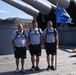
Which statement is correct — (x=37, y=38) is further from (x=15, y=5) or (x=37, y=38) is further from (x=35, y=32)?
(x=15, y=5)

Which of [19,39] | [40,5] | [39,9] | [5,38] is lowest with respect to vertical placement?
[5,38]

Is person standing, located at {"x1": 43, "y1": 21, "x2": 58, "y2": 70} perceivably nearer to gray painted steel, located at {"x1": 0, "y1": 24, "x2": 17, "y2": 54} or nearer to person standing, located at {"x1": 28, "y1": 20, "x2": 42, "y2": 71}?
person standing, located at {"x1": 28, "y1": 20, "x2": 42, "y2": 71}

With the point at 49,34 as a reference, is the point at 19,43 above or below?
below

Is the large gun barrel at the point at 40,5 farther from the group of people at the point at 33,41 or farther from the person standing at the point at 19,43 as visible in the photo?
the person standing at the point at 19,43

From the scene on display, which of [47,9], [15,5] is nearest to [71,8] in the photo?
[47,9]

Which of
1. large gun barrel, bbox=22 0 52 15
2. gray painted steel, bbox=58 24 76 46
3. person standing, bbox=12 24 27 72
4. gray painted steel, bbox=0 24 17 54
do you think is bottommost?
gray painted steel, bbox=58 24 76 46

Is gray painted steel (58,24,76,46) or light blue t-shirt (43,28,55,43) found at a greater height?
light blue t-shirt (43,28,55,43)

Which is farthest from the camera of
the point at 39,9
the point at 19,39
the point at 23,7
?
the point at 23,7

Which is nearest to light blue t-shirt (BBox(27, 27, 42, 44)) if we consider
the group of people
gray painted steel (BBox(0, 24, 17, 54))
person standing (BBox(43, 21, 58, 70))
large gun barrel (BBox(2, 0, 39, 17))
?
the group of people

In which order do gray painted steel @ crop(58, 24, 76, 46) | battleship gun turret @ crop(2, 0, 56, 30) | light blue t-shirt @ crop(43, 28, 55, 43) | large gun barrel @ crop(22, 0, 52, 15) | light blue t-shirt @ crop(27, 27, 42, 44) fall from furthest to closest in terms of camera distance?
1. gray painted steel @ crop(58, 24, 76, 46)
2. battleship gun turret @ crop(2, 0, 56, 30)
3. large gun barrel @ crop(22, 0, 52, 15)
4. light blue t-shirt @ crop(43, 28, 55, 43)
5. light blue t-shirt @ crop(27, 27, 42, 44)

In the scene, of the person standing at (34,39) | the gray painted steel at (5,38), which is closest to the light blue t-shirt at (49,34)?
the person standing at (34,39)

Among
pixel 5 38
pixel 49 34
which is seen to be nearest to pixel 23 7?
pixel 5 38

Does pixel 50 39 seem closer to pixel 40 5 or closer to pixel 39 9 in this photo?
pixel 40 5

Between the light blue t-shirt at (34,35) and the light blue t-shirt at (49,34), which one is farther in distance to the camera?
the light blue t-shirt at (49,34)
